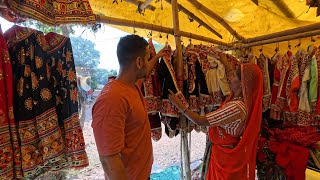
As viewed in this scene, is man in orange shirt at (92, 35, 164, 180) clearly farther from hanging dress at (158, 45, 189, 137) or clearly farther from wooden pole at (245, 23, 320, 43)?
wooden pole at (245, 23, 320, 43)

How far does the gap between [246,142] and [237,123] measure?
207 millimetres

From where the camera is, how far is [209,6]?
268 centimetres

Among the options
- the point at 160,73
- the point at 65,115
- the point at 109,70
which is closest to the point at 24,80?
the point at 65,115

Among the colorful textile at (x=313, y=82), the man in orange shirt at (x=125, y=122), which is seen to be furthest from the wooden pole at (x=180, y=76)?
the colorful textile at (x=313, y=82)

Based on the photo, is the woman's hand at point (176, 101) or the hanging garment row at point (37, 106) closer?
the hanging garment row at point (37, 106)

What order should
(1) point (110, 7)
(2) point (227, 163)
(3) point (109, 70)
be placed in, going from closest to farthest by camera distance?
(2) point (227, 163) < (3) point (109, 70) < (1) point (110, 7)

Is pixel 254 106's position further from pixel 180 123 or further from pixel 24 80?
pixel 24 80

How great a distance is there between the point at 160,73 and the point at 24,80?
1.04 metres

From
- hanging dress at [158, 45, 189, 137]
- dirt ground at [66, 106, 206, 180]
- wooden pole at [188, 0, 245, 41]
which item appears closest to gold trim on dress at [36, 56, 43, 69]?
hanging dress at [158, 45, 189, 137]

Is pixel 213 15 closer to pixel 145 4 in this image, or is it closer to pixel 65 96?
pixel 145 4

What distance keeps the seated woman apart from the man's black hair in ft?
2.21

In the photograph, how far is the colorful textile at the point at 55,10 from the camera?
994mm

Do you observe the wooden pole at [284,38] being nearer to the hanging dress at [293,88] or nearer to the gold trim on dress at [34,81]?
the hanging dress at [293,88]

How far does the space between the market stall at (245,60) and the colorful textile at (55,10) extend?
24 centimetres
